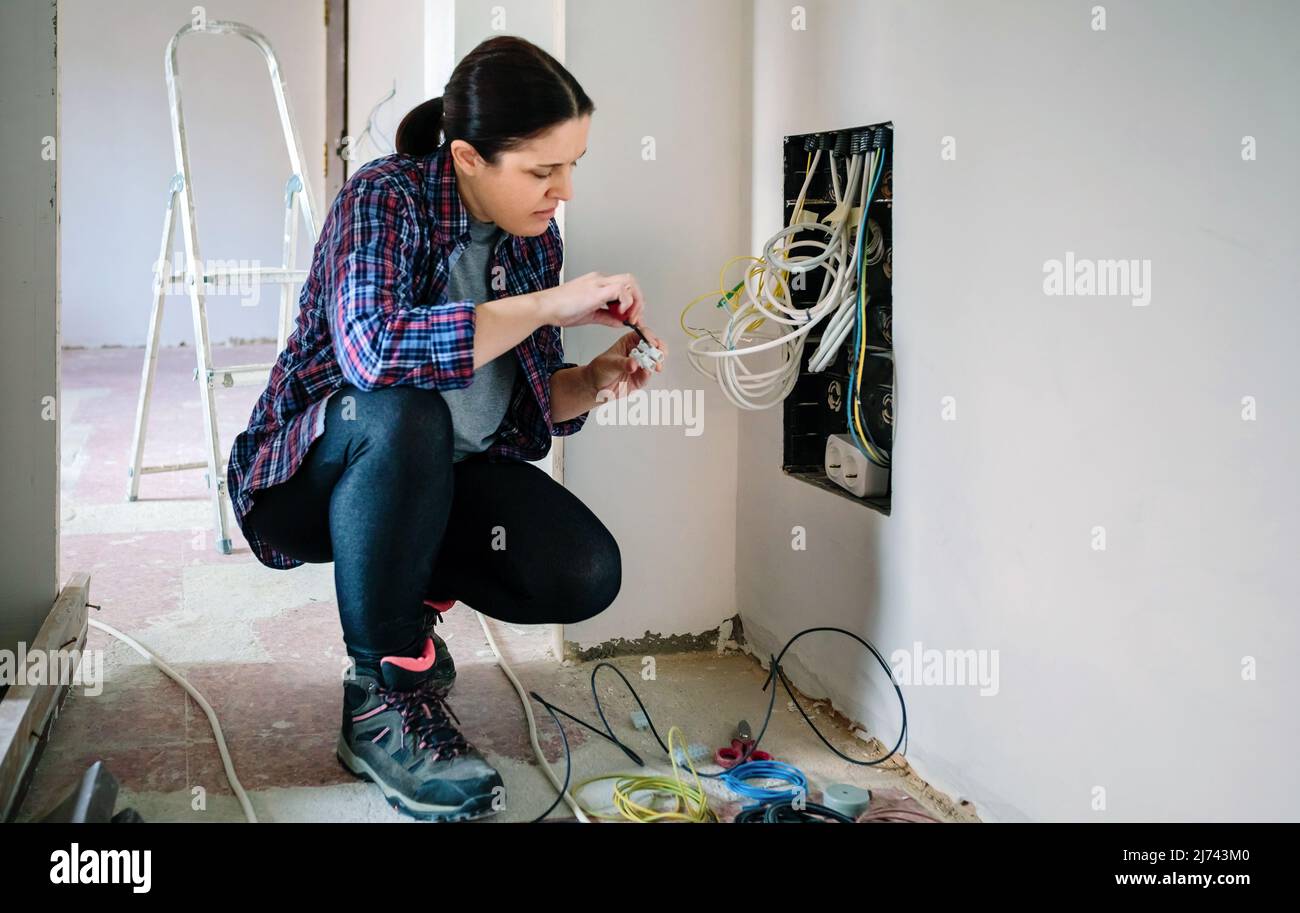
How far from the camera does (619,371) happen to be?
169 centimetres

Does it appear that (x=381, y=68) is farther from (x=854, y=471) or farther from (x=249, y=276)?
(x=854, y=471)

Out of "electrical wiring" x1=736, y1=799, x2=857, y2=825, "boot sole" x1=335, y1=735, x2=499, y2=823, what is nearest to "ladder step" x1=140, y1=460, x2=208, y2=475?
"boot sole" x1=335, y1=735, x2=499, y2=823

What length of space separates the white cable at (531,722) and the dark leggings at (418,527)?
16 cm

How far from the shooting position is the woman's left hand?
5.49ft

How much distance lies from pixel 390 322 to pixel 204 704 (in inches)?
28.8

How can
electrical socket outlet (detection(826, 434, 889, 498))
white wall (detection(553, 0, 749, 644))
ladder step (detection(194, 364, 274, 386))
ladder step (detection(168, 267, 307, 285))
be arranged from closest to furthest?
1. electrical socket outlet (detection(826, 434, 889, 498))
2. white wall (detection(553, 0, 749, 644))
3. ladder step (detection(168, 267, 307, 285))
4. ladder step (detection(194, 364, 274, 386))

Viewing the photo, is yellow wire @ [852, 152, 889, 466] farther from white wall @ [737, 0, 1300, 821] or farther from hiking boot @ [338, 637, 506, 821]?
Answer: hiking boot @ [338, 637, 506, 821]

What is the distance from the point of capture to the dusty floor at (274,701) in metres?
1.56

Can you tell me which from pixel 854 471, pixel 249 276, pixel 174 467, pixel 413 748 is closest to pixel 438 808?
pixel 413 748

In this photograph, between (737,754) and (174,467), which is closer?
(737,754)

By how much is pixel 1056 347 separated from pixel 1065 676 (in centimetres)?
36

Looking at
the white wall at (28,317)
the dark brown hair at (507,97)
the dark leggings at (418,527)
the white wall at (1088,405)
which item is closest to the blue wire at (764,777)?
the white wall at (1088,405)
